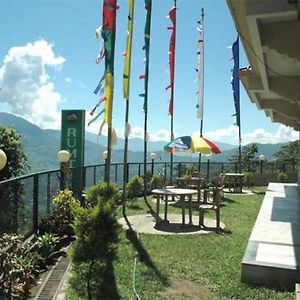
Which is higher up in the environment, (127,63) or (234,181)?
(127,63)

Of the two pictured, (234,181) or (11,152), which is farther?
(234,181)

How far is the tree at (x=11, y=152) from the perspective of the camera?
11891 mm

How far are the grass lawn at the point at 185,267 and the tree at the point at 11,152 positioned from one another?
5.74m

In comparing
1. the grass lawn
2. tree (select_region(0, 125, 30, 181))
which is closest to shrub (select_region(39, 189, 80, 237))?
the grass lawn

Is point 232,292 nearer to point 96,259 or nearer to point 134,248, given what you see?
point 96,259

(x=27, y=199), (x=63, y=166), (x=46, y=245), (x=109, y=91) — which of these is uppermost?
(x=109, y=91)

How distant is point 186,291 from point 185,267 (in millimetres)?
928

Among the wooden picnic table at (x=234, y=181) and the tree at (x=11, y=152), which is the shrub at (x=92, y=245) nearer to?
the tree at (x=11, y=152)

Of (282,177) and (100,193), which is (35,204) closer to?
(100,193)

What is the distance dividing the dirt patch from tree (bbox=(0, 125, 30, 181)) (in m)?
8.23

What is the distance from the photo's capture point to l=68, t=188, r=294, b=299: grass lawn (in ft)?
15.2

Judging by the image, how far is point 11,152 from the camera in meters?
12.1

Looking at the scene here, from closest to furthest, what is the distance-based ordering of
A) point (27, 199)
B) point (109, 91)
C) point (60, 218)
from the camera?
1. point (27, 199)
2. point (60, 218)
3. point (109, 91)

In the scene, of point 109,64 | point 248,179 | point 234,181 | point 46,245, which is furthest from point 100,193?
point 248,179
